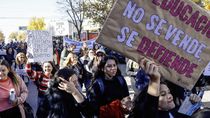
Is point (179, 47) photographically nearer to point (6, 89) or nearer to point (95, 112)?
point (95, 112)

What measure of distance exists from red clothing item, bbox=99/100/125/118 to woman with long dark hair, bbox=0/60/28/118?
127 cm

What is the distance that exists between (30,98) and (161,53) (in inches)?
145

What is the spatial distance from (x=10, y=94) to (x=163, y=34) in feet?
8.27

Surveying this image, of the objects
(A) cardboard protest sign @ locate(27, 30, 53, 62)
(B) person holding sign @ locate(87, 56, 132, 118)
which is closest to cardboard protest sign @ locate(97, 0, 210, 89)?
(B) person holding sign @ locate(87, 56, 132, 118)

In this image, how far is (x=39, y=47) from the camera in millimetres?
9188

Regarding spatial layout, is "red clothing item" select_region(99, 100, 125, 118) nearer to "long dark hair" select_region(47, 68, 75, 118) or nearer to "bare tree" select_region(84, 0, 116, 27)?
"long dark hair" select_region(47, 68, 75, 118)

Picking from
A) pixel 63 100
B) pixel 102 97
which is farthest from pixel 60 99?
pixel 102 97

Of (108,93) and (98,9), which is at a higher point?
(108,93)

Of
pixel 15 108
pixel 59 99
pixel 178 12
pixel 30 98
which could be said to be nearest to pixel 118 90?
pixel 59 99

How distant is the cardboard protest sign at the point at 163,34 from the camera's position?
3.12 m

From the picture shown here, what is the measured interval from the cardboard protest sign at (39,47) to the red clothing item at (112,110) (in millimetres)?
4514

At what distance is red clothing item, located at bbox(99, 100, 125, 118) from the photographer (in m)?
4.27

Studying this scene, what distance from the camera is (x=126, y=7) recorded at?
3.10 meters

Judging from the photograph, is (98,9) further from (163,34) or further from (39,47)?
(163,34)
